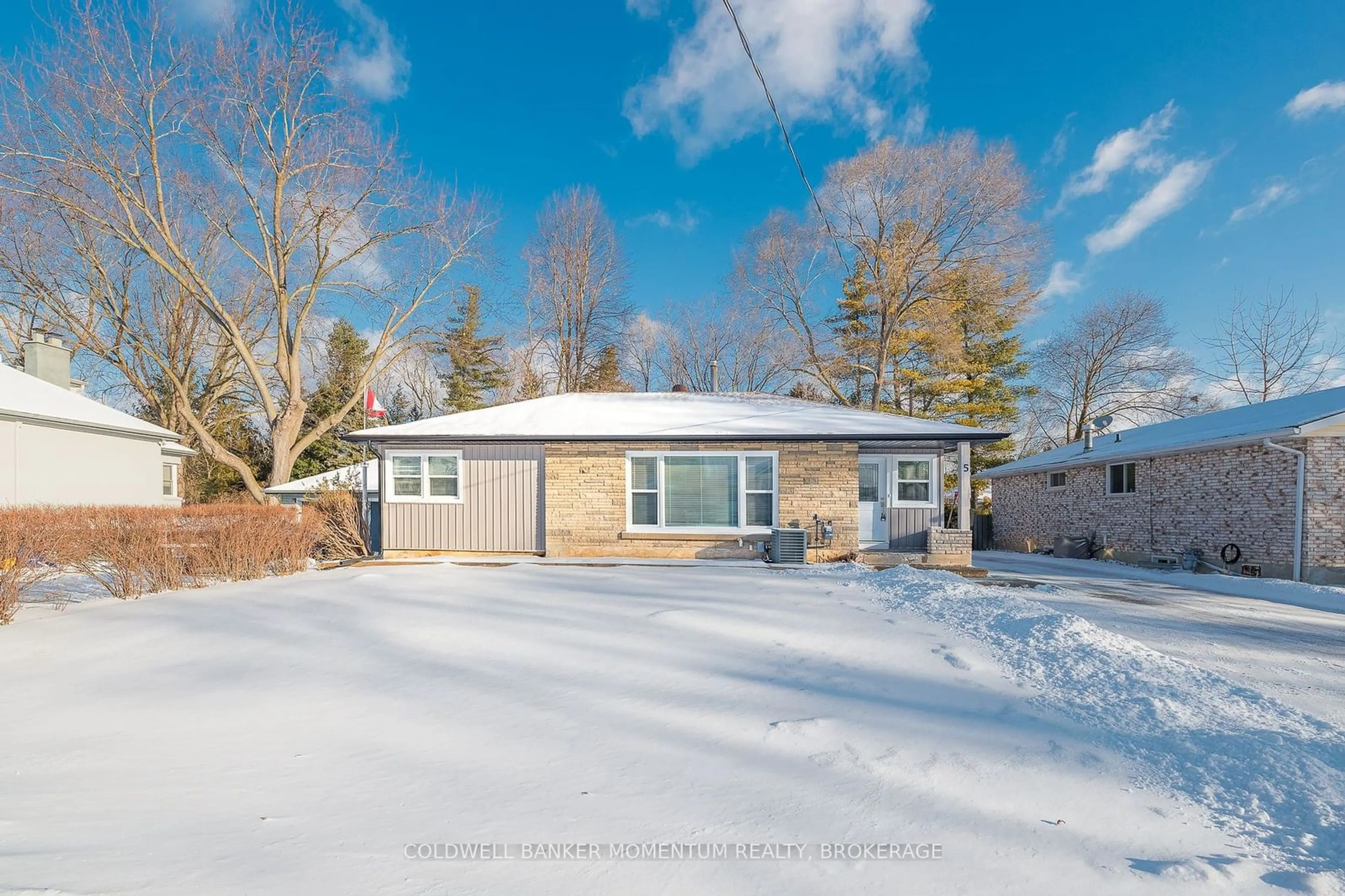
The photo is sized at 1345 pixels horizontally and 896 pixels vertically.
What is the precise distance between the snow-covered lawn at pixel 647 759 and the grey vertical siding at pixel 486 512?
5620 millimetres

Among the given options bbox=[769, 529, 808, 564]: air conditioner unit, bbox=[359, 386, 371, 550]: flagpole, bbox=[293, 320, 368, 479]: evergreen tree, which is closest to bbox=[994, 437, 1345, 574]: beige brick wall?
bbox=[769, 529, 808, 564]: air conditioner unit

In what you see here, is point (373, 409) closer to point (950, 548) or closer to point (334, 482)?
point (334, 482)

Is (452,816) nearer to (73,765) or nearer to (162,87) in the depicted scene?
(73,765)

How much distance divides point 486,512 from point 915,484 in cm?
849

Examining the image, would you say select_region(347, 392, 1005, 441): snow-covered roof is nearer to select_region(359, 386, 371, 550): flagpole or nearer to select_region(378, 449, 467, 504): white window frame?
select_region(378, 449, 467, 504): white window frame

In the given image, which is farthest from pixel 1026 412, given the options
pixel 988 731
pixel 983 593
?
pixel 988 731

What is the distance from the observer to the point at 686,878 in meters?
2.13

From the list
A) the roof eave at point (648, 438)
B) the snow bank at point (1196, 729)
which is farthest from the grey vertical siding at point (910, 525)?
the snow bank at point (1196, 729)

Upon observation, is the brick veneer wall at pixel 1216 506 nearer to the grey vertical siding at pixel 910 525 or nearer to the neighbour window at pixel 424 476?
the grey vertical siding at pixel 910 525

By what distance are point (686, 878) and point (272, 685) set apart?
3.56m

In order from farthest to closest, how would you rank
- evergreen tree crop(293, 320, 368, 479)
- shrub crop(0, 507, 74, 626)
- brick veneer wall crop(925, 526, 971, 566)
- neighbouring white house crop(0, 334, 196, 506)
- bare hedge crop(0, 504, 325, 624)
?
evergreen tree crop(293, 320, 368, 479)
neighbouring white house crop(0, 334, 196, 506)
brick veneer wall crop(925, 526, 971, 566)
bare hedge crop(0, 504, 325, 624)
shrub crop(0, 507, 74, 626)

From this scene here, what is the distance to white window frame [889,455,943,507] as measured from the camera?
11266 mm

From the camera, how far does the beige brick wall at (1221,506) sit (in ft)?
35.4

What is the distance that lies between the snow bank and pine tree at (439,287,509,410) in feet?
99.3
